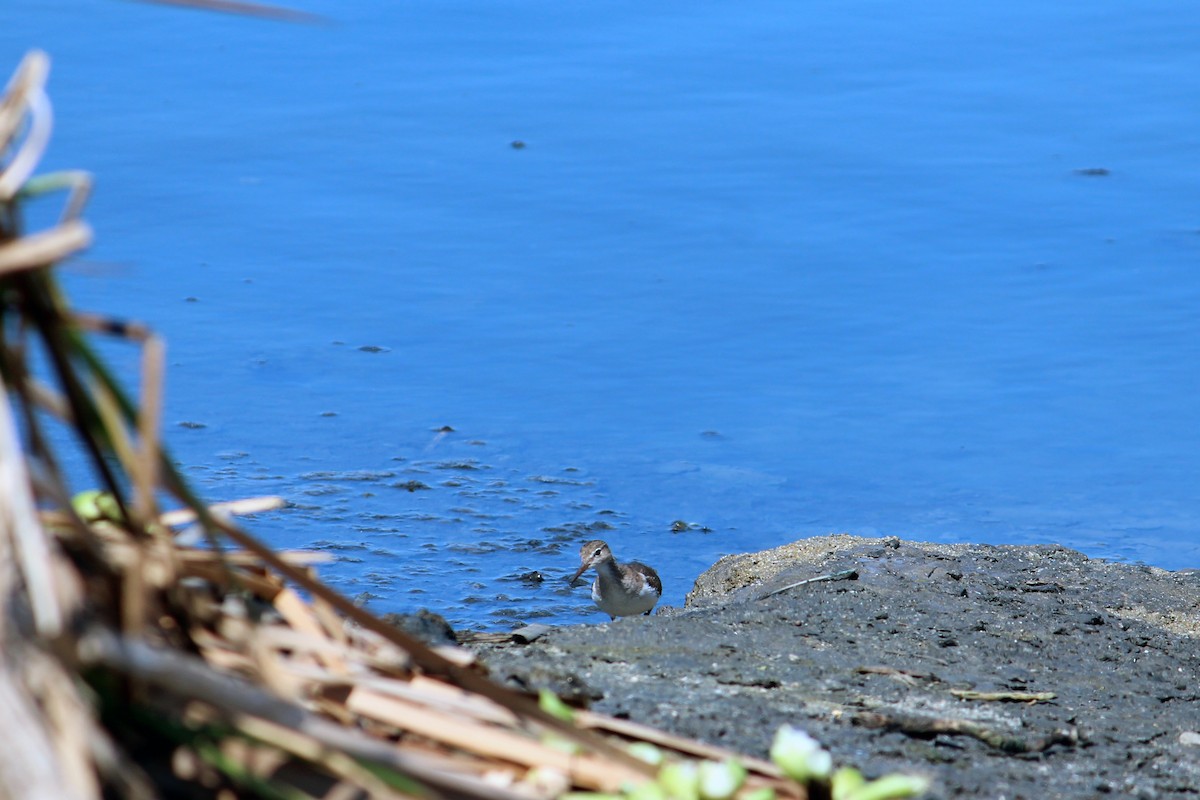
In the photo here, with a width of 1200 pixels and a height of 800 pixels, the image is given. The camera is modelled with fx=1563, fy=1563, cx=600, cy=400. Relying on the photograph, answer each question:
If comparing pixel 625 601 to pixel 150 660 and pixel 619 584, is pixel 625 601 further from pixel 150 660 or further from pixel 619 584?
pixel 150 660

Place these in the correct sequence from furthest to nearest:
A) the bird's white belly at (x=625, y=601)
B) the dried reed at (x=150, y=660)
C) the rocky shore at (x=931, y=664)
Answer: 1. the bird's white belly at (x=625, y=601)
2. the rocky shore at (x=931, y=664)
3. the dried reed at (x=150, y=660)

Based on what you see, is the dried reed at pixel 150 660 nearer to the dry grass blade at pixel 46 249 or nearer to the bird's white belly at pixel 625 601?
the dry grass blade at pixel 46 249

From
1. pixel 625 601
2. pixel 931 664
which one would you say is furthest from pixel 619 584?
pixel 931 664

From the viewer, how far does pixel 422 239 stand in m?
9.65

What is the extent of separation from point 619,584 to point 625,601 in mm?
135

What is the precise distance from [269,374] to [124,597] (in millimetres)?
6474

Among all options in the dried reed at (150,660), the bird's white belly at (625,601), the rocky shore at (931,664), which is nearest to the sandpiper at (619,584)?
the bird's white belly at (625,601)

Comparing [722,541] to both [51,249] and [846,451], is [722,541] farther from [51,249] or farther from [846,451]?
[51,249]

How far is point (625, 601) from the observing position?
6328mm

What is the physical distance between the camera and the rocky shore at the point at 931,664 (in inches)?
132

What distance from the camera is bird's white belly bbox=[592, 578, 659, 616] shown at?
630 centimetres

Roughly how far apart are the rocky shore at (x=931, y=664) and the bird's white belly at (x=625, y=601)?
0.79ft

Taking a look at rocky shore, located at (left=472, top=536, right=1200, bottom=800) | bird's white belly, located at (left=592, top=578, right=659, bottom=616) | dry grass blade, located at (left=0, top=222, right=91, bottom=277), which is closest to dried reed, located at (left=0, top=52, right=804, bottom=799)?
dry grass blade, located at (left=0, top=222, right=91, bottom=277)

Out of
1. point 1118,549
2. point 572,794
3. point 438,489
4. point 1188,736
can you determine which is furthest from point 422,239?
point 572,794
